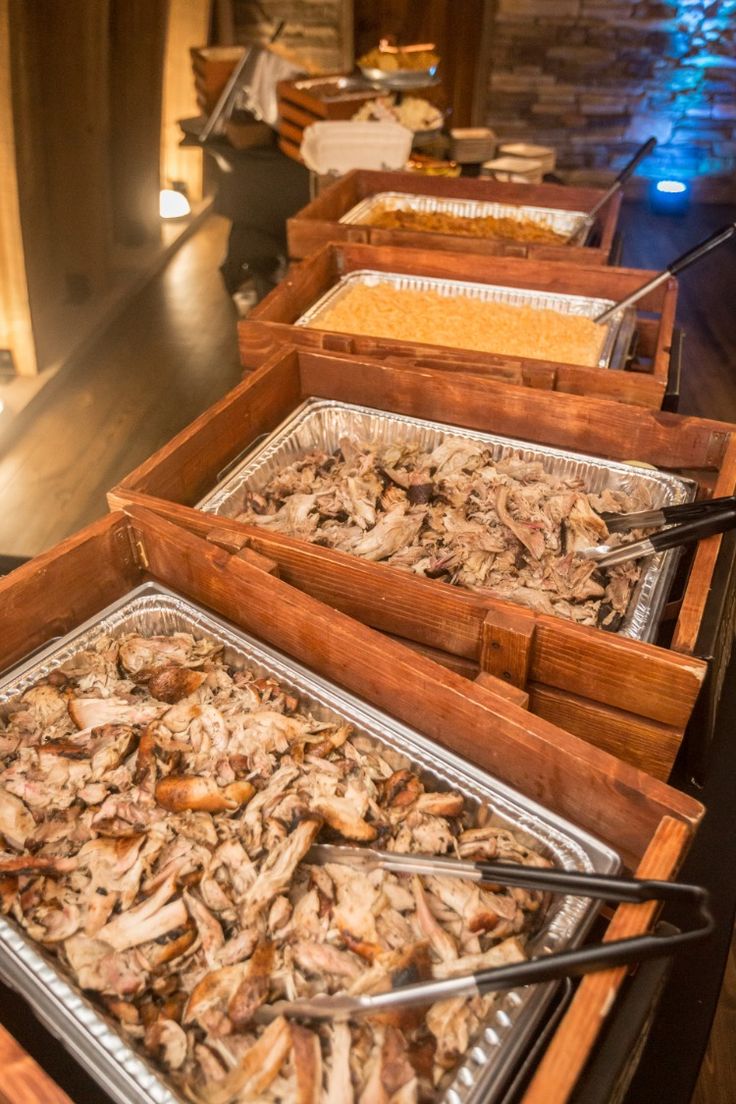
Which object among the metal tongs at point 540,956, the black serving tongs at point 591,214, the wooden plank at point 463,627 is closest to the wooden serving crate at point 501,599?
the wooden plank at point 463,627

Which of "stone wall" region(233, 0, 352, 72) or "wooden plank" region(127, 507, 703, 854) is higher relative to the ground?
"stone wall" region(233, 0, 352, 72)

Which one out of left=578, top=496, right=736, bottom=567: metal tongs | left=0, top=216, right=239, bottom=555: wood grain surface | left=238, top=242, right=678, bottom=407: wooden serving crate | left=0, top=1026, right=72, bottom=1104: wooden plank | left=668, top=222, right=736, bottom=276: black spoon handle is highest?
left=668, top=222, right=736, bottom=276: black spoon handle

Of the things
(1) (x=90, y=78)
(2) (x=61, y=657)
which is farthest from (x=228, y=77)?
(2) (x=61, y=657)

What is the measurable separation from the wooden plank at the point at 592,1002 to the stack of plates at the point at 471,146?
5.93 m

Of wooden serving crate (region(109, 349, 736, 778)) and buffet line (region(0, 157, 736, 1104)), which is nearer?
buffet line (region(0, 157, 736, 1104))

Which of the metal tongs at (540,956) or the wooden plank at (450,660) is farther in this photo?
the wooden plank at (450,660)

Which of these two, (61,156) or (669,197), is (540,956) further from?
(669,197)

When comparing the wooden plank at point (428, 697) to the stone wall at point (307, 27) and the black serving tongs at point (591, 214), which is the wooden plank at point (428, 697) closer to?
the black serving tongs at point (591, 214)

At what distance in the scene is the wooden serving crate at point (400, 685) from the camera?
3.98ft

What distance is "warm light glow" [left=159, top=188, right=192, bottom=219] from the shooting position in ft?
24.2

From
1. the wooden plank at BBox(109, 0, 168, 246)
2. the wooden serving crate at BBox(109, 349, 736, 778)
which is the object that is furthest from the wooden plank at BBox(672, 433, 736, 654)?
the wooden plank at BBox(109, 0, 168, 246)

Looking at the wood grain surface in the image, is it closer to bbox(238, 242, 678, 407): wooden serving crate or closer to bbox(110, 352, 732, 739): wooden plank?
bbox(238, 242, 678, 407): wooden serving crate

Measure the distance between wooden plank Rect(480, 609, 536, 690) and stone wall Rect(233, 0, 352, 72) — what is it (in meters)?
7.97

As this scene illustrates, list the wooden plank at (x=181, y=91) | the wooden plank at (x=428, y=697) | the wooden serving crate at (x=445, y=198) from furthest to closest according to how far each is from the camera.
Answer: the wooden plank at (x=181, y=91) < the wooden serving crate at (x=445, y=198) < the wooden plank at (x=428, y=697)
